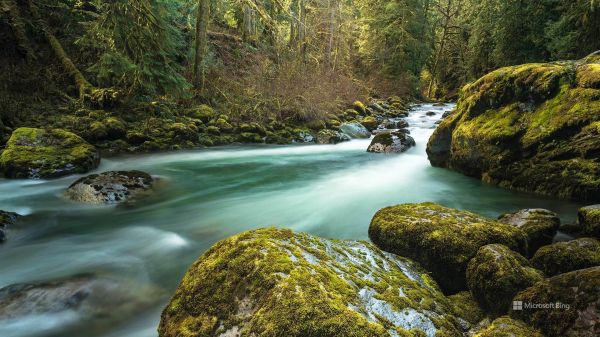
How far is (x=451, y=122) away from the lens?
29.6ft

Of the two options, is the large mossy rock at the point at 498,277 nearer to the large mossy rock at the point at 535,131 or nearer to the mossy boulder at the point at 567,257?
the mossy boulder at the point at 567,257

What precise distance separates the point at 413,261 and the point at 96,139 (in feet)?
33.6

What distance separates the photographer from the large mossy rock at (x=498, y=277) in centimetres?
288

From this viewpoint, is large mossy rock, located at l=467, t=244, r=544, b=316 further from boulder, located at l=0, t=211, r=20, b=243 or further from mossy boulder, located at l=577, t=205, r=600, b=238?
boulder, located at l=0, t=211, r=20, b=243

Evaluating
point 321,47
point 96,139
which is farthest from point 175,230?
point 321,47

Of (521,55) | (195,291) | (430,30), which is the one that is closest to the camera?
(195,291)

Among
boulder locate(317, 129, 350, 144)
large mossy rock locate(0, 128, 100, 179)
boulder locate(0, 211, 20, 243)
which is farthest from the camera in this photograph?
boulder locate(317, 129, 350, 144)

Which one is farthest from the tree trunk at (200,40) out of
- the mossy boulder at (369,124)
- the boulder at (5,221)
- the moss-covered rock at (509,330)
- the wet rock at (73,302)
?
the moss-covered rock at (509,330)

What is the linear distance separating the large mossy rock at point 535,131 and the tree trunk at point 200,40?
34.2 feet

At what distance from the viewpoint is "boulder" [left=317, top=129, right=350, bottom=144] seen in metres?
14.8

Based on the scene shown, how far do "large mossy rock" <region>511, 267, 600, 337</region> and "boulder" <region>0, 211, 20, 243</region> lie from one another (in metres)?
6.11

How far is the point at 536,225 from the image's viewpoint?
14.0ft

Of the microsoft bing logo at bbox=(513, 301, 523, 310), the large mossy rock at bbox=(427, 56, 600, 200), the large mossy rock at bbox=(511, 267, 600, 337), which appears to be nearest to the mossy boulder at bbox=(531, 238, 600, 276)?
the large mossy rock at bbox=(511, 267, 600, 337)

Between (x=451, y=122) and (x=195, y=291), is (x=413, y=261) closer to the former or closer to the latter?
(x=195, y=291)
